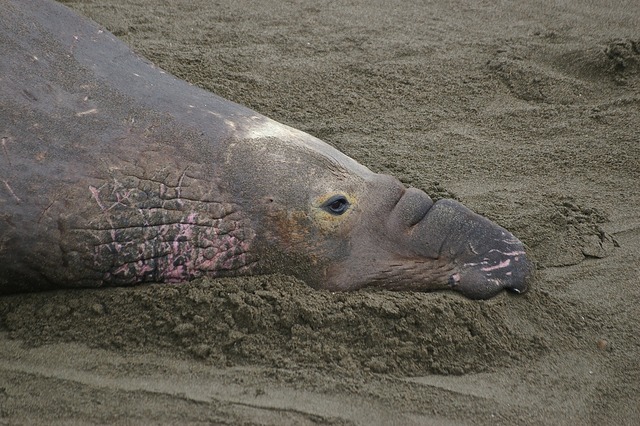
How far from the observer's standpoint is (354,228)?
3.28 meters

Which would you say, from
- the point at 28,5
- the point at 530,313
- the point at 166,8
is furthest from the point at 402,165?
the point at 166,8

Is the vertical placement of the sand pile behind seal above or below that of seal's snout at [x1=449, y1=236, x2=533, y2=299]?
below

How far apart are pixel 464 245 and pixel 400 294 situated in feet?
1.15

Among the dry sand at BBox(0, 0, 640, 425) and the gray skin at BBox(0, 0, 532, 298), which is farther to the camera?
the gray skin at BBox(0, 0, 532, 298)

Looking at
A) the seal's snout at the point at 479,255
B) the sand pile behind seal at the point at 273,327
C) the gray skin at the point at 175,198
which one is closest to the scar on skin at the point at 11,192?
the gray skin at the point at 175,198

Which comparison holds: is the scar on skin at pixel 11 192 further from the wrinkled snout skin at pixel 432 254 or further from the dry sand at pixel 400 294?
the wrinkled snout skin at pixel 432 254

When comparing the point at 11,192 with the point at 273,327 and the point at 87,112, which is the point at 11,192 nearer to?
the point at 87,112

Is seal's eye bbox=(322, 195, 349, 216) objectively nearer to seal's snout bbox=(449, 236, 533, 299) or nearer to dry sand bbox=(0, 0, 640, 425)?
dry sand bbox=(0, 0, 640, 425)

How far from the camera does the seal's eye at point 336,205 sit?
323cm

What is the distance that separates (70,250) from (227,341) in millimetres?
661

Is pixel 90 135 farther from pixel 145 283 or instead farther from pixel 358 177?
pixel 358 177

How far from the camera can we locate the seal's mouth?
10.8 feet

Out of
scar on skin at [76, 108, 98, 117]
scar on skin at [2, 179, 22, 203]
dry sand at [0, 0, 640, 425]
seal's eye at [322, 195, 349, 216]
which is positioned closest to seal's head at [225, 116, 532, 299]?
seal's eye at [322, 195, 349, 216]

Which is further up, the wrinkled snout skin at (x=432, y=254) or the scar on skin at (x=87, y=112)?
the scar on skin at (x=87, y=112)
